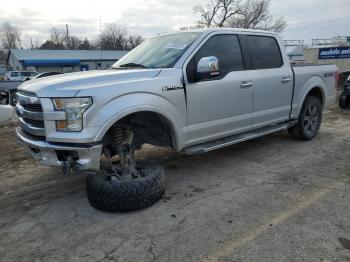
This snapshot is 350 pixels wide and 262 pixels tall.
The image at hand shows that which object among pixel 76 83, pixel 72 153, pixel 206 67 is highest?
pixel 206 67

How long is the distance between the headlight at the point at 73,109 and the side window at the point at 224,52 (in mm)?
1664

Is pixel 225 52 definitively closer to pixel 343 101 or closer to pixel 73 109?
pixel 73 109

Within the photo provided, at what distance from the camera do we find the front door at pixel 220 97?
15.2ft

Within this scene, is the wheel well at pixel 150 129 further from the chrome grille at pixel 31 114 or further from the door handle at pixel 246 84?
the door handle at pixel 246 84

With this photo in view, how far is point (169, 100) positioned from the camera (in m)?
4.30

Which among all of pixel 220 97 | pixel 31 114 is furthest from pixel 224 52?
pixel 31 114

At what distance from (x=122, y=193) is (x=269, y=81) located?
3.06 meters

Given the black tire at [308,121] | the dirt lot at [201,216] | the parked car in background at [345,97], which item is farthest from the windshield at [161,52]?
the parked car in background at [345,97]

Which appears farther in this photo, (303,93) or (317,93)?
(317,93)

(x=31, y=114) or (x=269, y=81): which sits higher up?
(x=269, y=81)

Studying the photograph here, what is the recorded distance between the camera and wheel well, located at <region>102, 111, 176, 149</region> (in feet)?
14.0

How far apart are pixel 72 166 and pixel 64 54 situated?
176 ft

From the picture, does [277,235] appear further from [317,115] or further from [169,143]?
[317,115]

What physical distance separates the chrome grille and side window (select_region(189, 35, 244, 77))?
1.98 metres
